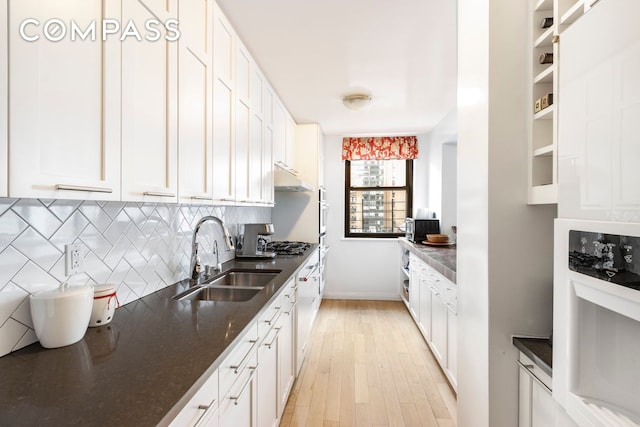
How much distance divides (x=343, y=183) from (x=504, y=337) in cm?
373

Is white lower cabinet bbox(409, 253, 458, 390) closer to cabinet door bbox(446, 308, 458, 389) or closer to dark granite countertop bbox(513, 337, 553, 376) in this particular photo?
cabinet door bbox(446, 308, 458, 389)

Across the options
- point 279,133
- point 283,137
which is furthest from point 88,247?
point 283,137

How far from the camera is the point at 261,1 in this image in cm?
174

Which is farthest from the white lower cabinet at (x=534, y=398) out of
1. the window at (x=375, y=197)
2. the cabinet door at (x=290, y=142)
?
the window at (x=375, y=197)

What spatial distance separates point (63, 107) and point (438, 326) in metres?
2.75

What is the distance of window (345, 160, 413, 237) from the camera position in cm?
489

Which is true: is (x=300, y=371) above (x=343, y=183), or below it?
below

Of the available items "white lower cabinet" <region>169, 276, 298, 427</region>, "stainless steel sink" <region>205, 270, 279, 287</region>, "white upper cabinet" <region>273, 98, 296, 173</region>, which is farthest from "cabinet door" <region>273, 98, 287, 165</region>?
"white lower cabinet" <region>169, 276, 298, 427</region>

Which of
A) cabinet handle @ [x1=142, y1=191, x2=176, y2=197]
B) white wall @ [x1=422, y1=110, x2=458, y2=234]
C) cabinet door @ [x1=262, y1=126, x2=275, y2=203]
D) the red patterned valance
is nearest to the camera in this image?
cabinet handle @ [x1=142, y1=191, x2=176, y2=197]

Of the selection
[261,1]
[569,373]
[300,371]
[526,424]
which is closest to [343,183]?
[300,371]

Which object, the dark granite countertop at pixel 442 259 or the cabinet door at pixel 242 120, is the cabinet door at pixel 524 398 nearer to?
the dark granite countertop at pixel 442 259

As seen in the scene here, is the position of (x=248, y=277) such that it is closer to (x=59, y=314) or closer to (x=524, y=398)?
(x=59, y=314)

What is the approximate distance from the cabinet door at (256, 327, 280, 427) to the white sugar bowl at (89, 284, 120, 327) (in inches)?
24.6

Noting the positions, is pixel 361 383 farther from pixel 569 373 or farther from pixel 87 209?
pixel 87 209
